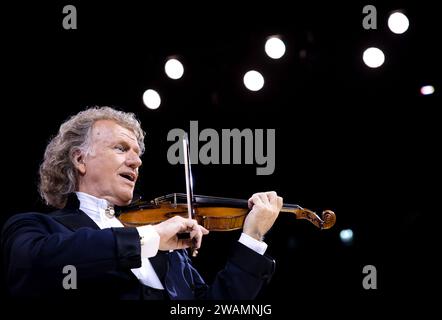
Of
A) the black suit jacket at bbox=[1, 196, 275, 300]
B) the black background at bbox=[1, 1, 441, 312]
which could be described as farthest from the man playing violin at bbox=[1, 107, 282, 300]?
the black background at bbox=[1, 1, 441, 312]

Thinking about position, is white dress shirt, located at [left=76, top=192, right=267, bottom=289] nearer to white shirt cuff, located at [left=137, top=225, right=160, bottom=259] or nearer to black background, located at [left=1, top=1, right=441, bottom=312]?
white shirt cuff, located at [left=137, top=225, right=160, bottom=259]

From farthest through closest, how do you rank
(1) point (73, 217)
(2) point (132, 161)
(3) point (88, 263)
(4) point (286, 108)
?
(4) point (286, 108)
(2) point (132, 161)
(1) point (73, 217)
(3) point (88, 263)

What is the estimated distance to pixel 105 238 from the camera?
1.85 meters

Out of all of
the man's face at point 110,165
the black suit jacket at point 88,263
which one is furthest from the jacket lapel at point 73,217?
the man's face at point 110,165

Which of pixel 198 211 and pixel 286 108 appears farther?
pixel 286 108

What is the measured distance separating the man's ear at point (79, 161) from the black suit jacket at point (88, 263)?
17 centimetres

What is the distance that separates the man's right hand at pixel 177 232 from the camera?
1954 millimetres

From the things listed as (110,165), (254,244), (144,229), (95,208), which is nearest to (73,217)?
(95,208)

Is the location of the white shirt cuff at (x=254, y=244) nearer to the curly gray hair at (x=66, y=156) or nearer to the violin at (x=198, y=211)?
the violin at (x=198, y=211)

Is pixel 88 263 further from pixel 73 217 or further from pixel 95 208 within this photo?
pixel 95 208

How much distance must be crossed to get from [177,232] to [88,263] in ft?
1.01

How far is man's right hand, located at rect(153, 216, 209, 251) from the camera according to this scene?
1.95m

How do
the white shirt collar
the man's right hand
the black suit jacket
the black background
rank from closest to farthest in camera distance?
1. the black suit jacket
2. the man's right hand
3. the white shirt collar
4. the black background

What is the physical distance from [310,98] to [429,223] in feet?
3.64
